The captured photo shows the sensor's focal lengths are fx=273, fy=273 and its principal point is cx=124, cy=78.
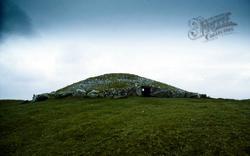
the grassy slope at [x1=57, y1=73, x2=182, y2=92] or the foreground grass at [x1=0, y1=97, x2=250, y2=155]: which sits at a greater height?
the grassy slope at [x1=57, y1=73, x2=182, y2=92]

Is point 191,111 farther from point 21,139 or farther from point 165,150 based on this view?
point 21,139

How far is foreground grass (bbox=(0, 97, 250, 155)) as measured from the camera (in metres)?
29.5

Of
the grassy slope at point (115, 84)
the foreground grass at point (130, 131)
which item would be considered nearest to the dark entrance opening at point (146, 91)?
the grassy slope at point (115, 84)

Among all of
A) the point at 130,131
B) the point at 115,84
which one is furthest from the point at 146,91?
the point at 130,131

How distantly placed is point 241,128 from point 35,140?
86.4 feet

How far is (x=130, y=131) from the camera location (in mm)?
34188

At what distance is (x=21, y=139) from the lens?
36562 mm

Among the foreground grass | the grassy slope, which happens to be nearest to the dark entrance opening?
the grassy slope

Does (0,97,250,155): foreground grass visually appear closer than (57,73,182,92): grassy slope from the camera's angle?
Yes

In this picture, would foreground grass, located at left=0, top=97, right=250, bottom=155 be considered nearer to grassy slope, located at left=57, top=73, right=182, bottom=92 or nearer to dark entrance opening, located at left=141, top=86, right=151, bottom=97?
dark entrance opening, located at left=141, top=86, right=151, bottom=97

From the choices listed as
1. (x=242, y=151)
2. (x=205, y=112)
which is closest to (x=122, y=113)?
(x=205, y=112)

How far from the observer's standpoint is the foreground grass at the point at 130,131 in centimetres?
→ 2950

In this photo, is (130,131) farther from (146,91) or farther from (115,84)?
(115,84)

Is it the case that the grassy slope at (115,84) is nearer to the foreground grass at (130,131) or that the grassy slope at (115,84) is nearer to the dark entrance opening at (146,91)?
the dark entrance opening at (146,91)
